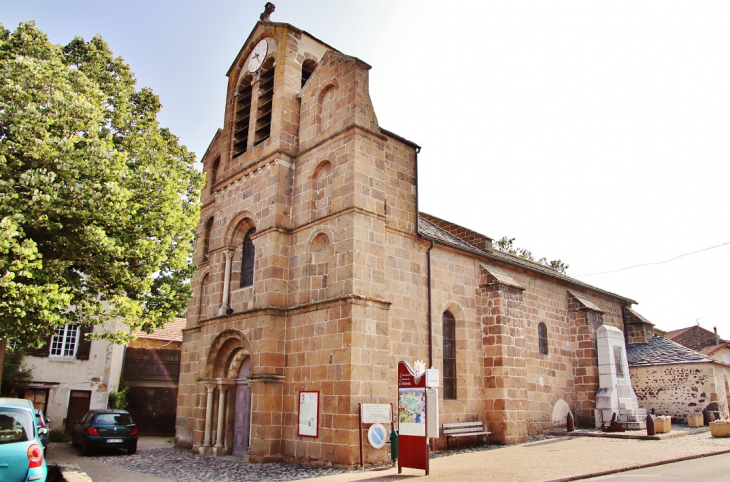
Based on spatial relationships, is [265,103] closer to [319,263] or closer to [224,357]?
[319,263]

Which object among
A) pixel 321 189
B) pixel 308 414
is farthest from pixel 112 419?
pixel 321 189

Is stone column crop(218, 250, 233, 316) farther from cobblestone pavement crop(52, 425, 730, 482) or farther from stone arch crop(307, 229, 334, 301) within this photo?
cobblestone pavement crop(52, 425, 730, 482)

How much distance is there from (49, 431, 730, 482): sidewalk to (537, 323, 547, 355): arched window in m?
4.31

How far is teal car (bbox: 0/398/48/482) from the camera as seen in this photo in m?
7.89

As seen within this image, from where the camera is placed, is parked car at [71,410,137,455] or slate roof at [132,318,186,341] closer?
parked car at [71,410,137,455]

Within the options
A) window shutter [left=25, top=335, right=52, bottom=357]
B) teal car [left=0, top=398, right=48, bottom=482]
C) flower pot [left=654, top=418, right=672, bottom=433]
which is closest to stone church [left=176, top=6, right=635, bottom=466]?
flower pot [left=654, top=418, right=672, bottom=433]

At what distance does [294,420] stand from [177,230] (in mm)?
5861

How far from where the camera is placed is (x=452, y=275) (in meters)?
17.9

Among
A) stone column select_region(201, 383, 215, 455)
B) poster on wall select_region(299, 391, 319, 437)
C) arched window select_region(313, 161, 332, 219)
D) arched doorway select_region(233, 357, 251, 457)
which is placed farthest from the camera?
stone column select_region(201, 383, 215, 455)

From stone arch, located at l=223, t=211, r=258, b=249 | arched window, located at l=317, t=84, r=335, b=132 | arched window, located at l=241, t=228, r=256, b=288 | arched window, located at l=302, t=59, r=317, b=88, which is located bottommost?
arched window, located at l=241, t=228, r=256, b=288

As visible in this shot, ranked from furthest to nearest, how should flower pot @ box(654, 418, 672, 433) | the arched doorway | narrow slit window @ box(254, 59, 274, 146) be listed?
narrow slit window @ box(254, 59, 274, 146)
flower pot @ box(654, 418, 672, 433)
the arched doorway

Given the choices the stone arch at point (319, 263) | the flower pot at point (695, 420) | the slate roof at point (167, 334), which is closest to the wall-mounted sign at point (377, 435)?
the stone arch at point (319, 263)

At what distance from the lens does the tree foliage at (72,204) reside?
1079cm

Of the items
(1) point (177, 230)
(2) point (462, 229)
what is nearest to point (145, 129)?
(1) point (177, 230)
